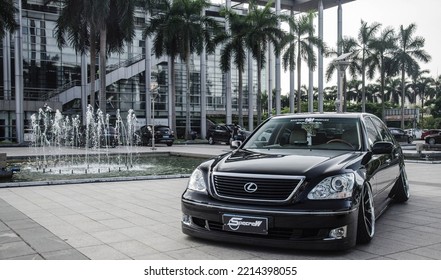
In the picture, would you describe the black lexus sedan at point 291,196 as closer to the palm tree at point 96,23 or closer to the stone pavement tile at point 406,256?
the stone pavement tile at point 406,256

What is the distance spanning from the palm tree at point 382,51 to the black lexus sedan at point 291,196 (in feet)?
146

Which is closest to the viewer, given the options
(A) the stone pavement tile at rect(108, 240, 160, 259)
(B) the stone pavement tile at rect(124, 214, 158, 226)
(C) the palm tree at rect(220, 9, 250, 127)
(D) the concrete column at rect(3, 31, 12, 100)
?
(A) the stone pavement tile at rect(108, 240, 160, 259)

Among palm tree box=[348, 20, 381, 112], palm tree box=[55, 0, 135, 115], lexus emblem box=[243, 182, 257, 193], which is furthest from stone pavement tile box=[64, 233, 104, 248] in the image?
palm tree box=[348, 20, 381, 112]

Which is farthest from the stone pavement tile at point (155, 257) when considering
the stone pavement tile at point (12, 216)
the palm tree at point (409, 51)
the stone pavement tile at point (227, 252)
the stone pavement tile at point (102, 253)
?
the palm tree at point (409, 51)

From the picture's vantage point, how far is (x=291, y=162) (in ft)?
15.3

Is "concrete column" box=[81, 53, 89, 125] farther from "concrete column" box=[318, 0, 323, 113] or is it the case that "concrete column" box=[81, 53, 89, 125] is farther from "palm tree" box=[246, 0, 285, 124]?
"concrete column" box=[318, 0, 323, 113]

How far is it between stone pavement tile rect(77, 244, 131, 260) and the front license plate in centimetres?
103

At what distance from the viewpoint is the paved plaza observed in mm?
4457

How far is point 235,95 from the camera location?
173 ft

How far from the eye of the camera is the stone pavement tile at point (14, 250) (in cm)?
445

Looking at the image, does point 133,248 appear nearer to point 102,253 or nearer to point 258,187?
point 102,253

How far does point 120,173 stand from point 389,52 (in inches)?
1657

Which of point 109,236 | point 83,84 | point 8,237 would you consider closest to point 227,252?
point 109,236

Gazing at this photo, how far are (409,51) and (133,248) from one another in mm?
49548
